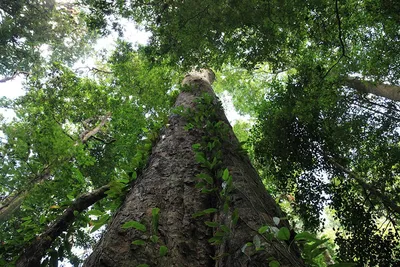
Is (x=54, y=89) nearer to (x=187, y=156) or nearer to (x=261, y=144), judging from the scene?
(x=261, y=144)

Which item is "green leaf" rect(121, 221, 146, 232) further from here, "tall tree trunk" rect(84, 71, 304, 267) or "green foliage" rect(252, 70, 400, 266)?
"green foliage" rect(252, 70, 400, 266)

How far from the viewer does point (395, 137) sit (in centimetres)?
569

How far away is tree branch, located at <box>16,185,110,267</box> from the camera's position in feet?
9.15

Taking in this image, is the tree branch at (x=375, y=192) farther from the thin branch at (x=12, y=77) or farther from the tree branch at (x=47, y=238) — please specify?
the thin branch at (x=12, y=77)

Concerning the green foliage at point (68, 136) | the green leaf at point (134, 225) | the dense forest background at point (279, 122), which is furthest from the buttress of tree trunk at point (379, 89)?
the green leaf at point (134, 225)

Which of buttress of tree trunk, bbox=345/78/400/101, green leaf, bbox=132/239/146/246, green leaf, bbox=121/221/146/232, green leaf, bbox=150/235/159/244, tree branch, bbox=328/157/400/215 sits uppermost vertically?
buttress of tree trunk, bbox=345/78/400/101

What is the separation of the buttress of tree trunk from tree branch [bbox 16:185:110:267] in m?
5.94

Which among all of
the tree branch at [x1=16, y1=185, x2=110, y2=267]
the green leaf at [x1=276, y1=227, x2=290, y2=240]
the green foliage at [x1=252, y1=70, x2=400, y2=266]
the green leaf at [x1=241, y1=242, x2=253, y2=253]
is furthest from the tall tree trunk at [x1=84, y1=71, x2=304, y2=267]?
the green foliage at [x1=252, y1=70, x2=400, y2=266]

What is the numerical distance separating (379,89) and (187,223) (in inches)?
270

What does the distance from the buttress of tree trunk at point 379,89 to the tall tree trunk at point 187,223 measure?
516 cm

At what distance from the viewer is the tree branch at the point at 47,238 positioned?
279cm

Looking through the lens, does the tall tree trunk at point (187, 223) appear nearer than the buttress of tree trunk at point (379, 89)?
Yes


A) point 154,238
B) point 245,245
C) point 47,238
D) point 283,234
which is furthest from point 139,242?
point 47,238

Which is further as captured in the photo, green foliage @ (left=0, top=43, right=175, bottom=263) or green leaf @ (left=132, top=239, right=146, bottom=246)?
green foliage @ (left=0, top=43, right=175, bottom=263)
